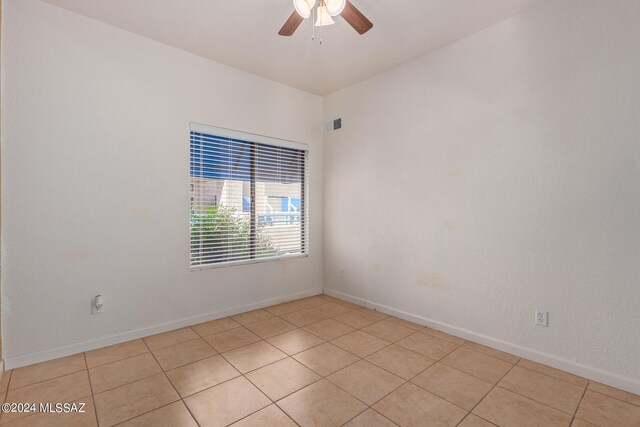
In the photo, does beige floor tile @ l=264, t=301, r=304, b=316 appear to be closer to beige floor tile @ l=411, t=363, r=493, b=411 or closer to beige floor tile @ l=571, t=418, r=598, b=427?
beige floor tile @ l=411, t=363, r=493, b=411

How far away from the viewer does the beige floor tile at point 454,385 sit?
Answer: 1.94 meters

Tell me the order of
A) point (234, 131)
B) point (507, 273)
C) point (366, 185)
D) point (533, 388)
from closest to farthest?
1. point (533, 388)
2. point (507, 273)
3. point (234, 131)
4. point (366, 185)

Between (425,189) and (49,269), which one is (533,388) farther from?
(49,269)

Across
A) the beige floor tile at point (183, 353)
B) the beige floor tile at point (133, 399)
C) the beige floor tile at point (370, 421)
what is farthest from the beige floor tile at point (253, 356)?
the beige floor tile at point (370, 421)

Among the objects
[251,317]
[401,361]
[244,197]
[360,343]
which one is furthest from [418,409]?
[244,197]

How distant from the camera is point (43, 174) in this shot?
2.40m

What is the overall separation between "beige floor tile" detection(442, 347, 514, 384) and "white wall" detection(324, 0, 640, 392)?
24cm

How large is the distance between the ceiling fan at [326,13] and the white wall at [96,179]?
1.47 metres

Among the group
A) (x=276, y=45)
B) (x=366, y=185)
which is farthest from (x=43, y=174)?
(x=366, y=185)

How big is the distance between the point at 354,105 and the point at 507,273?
8.37 feet

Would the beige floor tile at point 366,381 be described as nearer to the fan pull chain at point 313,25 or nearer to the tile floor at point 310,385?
the tile floor at point 310,385

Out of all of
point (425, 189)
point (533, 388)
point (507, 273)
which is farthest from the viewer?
point (425, 189)

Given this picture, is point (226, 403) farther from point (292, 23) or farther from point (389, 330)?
point (292, 23)

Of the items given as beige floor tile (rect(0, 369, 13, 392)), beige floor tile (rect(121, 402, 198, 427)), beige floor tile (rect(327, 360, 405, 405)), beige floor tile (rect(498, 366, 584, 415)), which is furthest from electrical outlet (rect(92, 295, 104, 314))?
beige floor tile (rect(498, 366, 584, 415))
